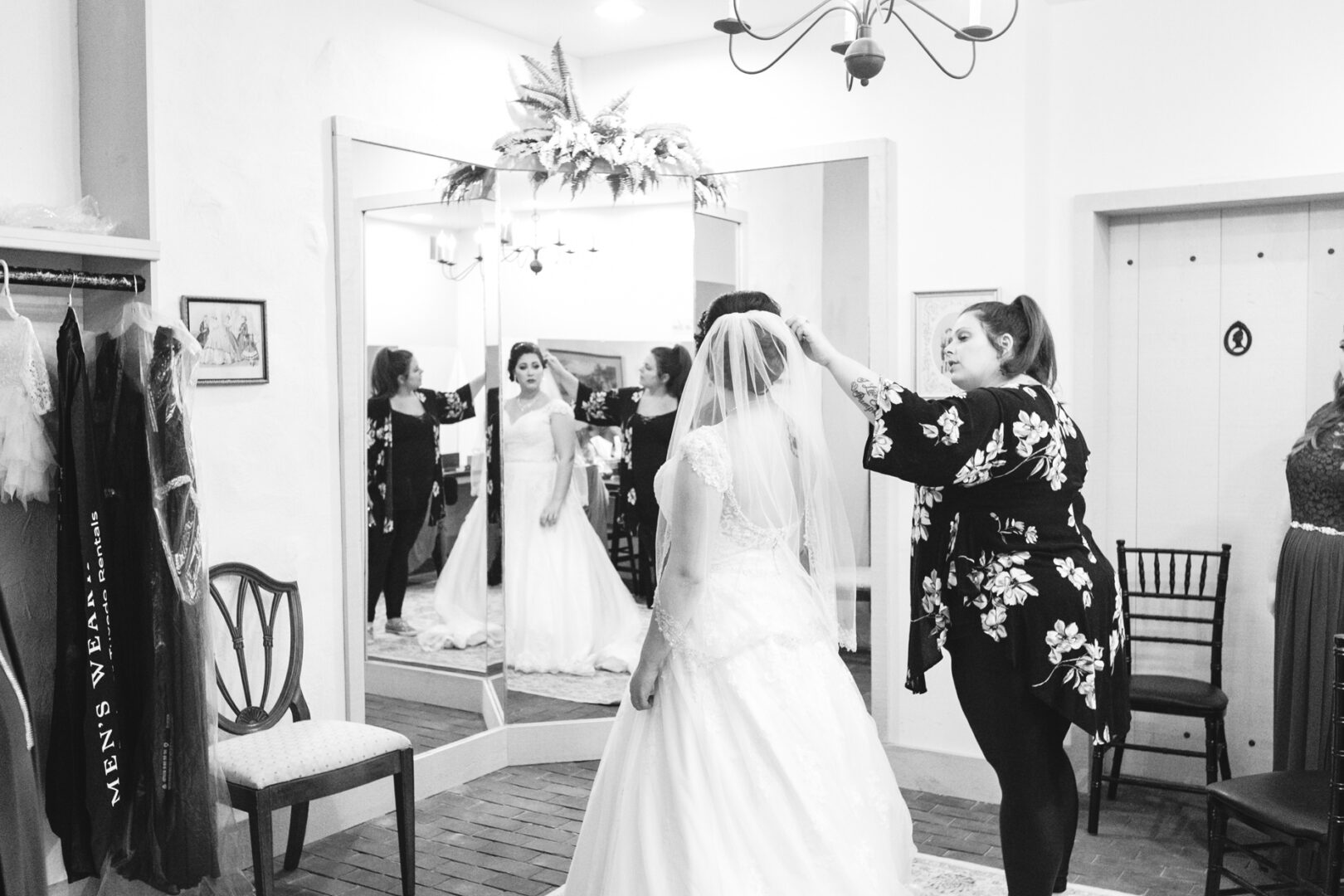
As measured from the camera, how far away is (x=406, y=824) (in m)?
3.26

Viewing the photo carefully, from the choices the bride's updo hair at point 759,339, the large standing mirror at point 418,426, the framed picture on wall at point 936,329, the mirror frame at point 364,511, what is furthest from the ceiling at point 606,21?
the bride's updo hair at point 759,339

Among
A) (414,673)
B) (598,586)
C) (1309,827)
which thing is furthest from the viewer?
(598,586)

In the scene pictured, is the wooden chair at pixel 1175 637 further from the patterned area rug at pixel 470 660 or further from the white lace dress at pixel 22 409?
the white lace dress at pixel 22 409

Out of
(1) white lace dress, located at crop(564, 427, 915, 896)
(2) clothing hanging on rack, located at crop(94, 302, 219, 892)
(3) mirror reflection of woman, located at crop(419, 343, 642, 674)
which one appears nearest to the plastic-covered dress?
(2) clothing hanging on rack, located at crop(94, 302, 219, 892)

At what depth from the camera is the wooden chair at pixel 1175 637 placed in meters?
3.81

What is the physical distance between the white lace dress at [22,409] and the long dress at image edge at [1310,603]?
3.40 meters

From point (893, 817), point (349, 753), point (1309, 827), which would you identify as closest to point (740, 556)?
point (893, 817)

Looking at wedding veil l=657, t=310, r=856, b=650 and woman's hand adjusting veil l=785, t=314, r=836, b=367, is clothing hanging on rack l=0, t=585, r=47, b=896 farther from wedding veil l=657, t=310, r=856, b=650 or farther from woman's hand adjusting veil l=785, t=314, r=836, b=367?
woman's hand adjusting veil l=785, t=314, r=836, b=367

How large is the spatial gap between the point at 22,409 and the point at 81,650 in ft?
1.84

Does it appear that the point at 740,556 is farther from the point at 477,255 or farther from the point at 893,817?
the point at 477,255

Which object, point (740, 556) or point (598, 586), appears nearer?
point (740, 556)

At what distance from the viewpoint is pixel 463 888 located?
3.38 meters

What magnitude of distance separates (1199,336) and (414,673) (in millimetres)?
2943

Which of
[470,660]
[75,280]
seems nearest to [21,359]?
[75,280]
